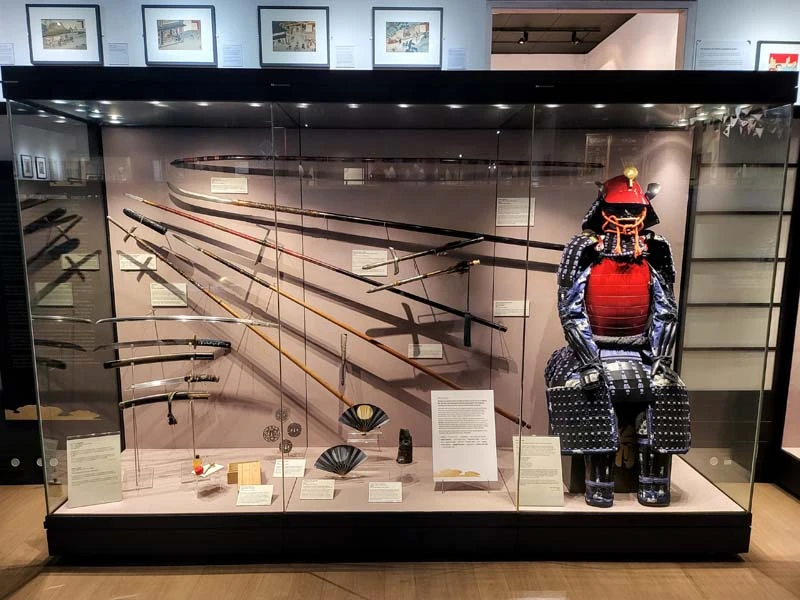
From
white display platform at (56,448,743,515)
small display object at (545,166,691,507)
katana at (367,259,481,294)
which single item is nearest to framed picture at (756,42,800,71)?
small display object at (545,166,691,507)

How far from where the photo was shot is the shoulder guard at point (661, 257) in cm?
202

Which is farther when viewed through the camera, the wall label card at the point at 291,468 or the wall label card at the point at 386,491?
the wall label card at the point at 291,468

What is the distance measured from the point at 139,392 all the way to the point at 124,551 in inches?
Result: 27.2

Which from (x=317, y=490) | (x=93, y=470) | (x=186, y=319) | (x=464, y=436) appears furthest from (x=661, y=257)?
(x=93, y=470)

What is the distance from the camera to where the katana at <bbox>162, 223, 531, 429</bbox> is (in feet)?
7.55

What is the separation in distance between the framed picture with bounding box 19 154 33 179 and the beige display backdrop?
0.32 meters

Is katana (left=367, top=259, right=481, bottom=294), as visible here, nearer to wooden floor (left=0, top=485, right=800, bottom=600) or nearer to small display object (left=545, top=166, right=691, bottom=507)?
small display object (left=545, top=166, right=691, bottom=507)

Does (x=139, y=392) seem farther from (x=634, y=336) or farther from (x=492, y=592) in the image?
(x=634, y=336)

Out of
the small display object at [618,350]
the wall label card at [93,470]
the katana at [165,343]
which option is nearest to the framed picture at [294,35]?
the katana at [165,343]

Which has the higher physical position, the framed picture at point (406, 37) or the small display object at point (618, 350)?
the framed picture at point (406, 37)

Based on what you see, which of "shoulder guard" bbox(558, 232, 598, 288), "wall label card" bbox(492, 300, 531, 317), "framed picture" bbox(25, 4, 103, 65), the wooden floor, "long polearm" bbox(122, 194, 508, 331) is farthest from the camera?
"wall label card" bbox(492, 300, 531, 317)

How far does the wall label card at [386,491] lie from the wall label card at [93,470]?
1026 mm

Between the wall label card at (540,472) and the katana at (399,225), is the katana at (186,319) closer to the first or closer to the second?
the katana at (399,225)

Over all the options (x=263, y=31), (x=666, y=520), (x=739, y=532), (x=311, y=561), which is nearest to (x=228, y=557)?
(x=311, y=561)
